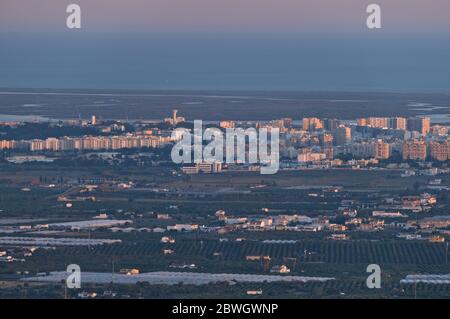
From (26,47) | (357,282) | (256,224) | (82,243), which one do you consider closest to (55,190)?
(256,224)

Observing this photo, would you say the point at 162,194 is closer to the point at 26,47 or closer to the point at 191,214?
the point at 191,214

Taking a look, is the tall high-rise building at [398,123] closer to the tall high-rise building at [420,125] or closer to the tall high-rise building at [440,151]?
the tall high-rise building at [420,125]

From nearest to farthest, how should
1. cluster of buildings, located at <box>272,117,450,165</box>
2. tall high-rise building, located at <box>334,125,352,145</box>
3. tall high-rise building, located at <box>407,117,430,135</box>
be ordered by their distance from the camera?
cluster of buildings, located at <box>272,117,450,165</box>, tall high-rise building, located at <box>334,125,352,145</box>, tall high-rise building, located at <box>407,117,430,135</box>

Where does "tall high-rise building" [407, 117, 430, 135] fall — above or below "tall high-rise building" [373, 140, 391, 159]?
above

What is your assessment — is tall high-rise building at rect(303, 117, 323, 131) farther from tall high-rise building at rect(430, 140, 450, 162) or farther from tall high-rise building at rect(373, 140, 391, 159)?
tall high-rise building at rect(430, 140, 450, 162)


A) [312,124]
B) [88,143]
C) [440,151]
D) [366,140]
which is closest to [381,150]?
[440,151]

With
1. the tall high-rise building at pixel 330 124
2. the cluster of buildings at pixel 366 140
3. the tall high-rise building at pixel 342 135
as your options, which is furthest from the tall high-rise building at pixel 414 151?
the tall high-rise building at pixel 330 124

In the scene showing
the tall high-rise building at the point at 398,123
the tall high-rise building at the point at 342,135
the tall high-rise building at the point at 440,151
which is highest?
the tall high-rise building at the point at 398,123

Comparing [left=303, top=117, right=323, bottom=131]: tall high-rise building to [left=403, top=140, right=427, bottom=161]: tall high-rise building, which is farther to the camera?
[left=303, top=117, right=323, bottom=131]: tall high-rise building

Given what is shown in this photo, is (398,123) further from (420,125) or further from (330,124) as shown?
(330,124)

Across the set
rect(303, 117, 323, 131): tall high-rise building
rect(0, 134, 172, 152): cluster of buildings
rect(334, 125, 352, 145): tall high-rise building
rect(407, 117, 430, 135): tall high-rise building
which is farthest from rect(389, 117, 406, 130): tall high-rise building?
rect(0, 134, 172, 152): cluster of buildings

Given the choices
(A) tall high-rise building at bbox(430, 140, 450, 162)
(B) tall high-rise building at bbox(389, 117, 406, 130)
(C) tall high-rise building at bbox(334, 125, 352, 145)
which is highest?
(B) tall high-rise building at bbox(389, 117, 406, 130)
